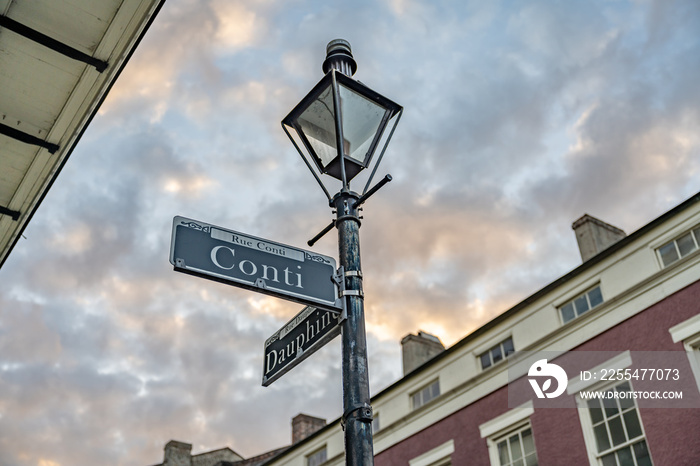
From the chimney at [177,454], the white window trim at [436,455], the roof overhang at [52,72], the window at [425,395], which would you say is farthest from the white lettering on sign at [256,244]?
the chimney at [177,454]

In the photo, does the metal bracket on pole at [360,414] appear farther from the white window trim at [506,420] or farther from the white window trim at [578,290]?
the white window trim at [578,290]

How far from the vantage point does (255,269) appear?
413 centimetres

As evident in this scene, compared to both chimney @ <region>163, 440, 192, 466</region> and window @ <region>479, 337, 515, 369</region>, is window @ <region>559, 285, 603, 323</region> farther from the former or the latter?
chimney @ <region>163, 440, 192, 466</region>

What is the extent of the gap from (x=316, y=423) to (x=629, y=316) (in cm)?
1701

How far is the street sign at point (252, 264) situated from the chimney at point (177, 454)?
113 ft

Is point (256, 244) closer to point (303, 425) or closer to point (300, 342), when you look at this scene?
point (300, 342)

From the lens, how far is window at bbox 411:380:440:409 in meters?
20.0

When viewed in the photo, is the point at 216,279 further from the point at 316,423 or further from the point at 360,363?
the point at 316,423

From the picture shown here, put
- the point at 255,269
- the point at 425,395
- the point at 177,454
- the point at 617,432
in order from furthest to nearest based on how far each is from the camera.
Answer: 1. the point at 177,454
2. the point at 425,395
3. the point at 617,432
4. the point at 255,269

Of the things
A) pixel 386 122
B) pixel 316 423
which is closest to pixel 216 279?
pixel 386 122

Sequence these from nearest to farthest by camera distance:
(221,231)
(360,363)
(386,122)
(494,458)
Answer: (360,363), (221,231), (386,122), (494,458)

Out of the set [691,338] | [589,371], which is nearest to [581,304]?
[589,371]

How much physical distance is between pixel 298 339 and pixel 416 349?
1938cm

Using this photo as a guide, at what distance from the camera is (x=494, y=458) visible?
1702cm
